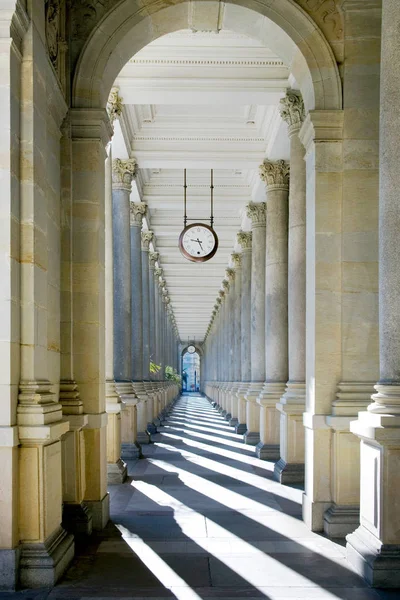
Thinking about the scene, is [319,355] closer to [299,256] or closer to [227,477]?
[299,256]

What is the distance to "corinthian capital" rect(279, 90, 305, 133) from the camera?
550 inches

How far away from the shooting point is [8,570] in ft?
22.2

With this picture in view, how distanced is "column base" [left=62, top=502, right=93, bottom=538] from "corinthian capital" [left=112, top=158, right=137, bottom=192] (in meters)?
10.6

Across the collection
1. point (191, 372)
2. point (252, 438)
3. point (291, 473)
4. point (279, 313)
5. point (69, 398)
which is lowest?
point (191, 372)

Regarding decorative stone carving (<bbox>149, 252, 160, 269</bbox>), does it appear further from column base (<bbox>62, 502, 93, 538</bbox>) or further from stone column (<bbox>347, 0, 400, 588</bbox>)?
stone column (<bbox>347, 0, 400, 588</bbox>)

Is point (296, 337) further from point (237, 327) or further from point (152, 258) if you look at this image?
point (152, 258)

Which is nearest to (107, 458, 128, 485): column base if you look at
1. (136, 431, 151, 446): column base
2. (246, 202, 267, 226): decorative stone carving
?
(136, 431, 151, 446): column base

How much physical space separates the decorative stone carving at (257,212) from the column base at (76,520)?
46.9 ft

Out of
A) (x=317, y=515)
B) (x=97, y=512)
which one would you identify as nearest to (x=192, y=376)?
(x=97, y=512)

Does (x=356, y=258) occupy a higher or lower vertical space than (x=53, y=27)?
lower

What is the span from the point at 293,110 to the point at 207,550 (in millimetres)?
9237

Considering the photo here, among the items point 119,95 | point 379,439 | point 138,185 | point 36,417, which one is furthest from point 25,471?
point 138,185

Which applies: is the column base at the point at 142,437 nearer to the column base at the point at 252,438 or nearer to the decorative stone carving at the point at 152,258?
the column base at the point at 252,438

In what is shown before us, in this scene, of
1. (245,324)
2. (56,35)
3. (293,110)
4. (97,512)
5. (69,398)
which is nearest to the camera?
(56,35)
